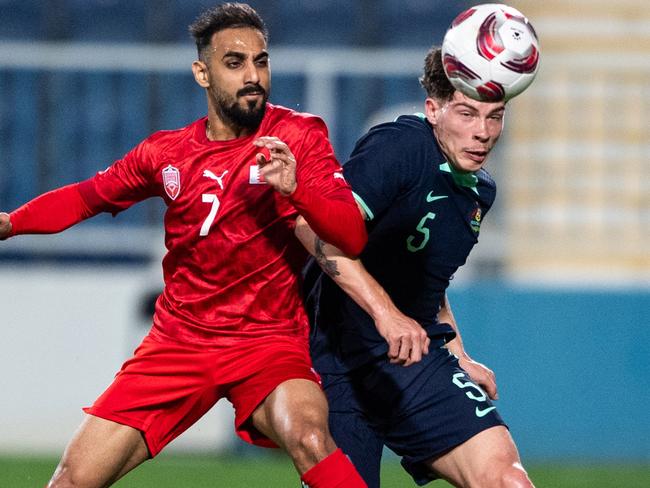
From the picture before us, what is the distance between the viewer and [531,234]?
34.3 feet

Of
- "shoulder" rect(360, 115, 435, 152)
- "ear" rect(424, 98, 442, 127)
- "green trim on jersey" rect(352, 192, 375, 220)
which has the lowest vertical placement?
"green trim on jersey" rect(352, 192, 375, 220)

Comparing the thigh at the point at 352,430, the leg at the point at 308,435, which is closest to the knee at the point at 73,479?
the leg at the point at 308,435

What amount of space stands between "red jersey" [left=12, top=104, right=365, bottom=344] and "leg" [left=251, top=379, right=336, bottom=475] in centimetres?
31

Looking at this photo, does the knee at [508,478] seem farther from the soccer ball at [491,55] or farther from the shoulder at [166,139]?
the shoulder at [166,139]

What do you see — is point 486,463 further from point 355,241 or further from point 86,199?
point 86,199

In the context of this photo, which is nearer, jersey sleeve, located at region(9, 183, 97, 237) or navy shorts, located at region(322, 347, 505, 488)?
navy shorts, located at region(322, 347, 505, 488)

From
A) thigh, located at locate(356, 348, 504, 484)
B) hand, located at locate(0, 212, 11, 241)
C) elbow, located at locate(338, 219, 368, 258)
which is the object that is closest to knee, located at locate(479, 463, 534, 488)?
thigh, located at locate(356, 348, 504, 484)

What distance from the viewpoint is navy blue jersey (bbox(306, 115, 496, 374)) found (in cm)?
542

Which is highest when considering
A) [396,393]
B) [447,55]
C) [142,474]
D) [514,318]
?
[447,55]

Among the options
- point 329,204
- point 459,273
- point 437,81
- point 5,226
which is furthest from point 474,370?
point 459,273

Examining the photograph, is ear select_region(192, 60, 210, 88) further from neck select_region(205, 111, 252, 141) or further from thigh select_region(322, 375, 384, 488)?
thigh select_region(322, 375, 384, 488)

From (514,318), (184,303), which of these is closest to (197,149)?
(184,303)

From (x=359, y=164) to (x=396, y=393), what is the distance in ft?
2.96

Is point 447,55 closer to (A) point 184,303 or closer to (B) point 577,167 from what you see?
(A) point 184,303
